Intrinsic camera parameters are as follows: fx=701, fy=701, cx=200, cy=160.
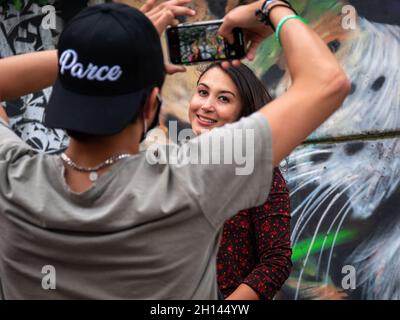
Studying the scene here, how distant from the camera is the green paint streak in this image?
454 centimetres

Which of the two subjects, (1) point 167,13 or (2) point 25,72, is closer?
(1) point 167,13

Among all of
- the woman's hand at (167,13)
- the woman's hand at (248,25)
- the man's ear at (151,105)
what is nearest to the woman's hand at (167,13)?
the woman's hand at (167,13)

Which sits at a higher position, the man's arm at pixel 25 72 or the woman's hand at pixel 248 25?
the woman's hand at pixel 248 25

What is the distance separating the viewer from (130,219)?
64.7 inches

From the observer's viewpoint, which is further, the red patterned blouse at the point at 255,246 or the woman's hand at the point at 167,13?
the red patterned blouse at the point at 255,246

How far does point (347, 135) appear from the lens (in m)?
4.57

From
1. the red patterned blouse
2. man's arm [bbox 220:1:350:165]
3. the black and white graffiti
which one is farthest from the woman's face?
the black and white graffiti

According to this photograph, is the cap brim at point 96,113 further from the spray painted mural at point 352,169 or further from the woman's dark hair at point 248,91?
the spray painted mural at point 352,169

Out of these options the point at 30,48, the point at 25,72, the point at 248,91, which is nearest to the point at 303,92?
the point at 25,72

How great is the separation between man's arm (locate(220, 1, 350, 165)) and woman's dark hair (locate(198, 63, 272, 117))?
151cm

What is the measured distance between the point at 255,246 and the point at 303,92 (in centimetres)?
142

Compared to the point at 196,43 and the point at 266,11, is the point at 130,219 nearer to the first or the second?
the point at 266,11

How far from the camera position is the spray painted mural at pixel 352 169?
4480mm
